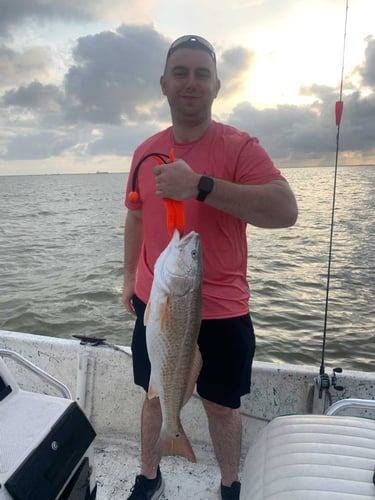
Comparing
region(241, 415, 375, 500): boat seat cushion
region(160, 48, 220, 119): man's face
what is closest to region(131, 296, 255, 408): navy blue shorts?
region(241, 415, 375, 500): boat seat cushion

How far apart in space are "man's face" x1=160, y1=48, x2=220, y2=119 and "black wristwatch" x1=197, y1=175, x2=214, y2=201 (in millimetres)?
640

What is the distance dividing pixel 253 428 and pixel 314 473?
1906 mm

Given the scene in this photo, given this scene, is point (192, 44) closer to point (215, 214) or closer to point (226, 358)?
point (215, 214)

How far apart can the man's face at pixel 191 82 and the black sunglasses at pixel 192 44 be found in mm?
37

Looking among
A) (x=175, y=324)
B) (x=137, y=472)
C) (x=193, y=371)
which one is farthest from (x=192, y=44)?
(x=137, y=472)

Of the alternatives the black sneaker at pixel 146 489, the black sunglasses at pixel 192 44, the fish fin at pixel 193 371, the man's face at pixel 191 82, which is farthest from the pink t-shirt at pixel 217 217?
the black sneaker at pixel 146 489

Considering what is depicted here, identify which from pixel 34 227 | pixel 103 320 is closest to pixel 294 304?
pixel 103 320

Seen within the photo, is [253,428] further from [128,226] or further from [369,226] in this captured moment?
[369,226]

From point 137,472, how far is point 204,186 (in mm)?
2551

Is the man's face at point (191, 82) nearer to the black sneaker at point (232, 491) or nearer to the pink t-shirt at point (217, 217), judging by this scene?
the pink t-shirt at point (217, 217)

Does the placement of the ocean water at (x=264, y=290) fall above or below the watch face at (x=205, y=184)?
below

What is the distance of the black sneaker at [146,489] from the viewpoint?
3121 mm

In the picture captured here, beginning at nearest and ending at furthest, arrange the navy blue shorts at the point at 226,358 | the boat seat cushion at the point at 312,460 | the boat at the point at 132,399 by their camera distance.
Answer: the boat seat cushion at the point at 312,460 < the navy blue shorts at the point at 226,358 < the boat at the point at 132,399

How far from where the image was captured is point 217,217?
2592mm
